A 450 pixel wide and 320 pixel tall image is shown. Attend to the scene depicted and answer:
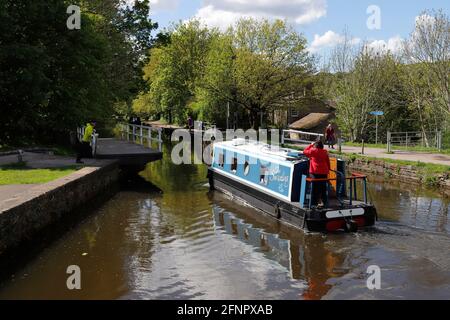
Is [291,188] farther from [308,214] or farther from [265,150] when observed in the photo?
[265,150]

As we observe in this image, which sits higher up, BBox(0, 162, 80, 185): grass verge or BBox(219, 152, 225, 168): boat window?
BBox(219, 152, 225, 168): boat window

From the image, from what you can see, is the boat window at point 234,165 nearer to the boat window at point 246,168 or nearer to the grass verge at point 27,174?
the boat window at point 246,168

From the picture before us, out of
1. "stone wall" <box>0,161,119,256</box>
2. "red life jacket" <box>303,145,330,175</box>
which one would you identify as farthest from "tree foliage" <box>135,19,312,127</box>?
"red life jacket" <box>303,145,330,175</box>

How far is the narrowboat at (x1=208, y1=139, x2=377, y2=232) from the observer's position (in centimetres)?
1119

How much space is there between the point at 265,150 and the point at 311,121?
3535 centimetres

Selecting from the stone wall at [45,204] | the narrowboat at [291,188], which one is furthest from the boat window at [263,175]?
the stone wall at [45,204]

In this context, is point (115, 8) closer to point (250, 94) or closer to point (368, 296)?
point (250, 94)

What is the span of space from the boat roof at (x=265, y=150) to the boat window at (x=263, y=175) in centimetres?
41

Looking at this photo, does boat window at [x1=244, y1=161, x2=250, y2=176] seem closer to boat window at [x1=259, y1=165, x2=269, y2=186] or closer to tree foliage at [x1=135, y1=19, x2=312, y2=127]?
boat window at [x1=259, y1=165, x2=269, y2=186]

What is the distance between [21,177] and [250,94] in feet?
86.6

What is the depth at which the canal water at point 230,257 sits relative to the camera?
7957 millimetres

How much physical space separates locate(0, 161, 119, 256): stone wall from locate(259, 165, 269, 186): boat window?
5266 mm

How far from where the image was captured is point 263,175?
46.1ft

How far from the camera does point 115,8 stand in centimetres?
3356
